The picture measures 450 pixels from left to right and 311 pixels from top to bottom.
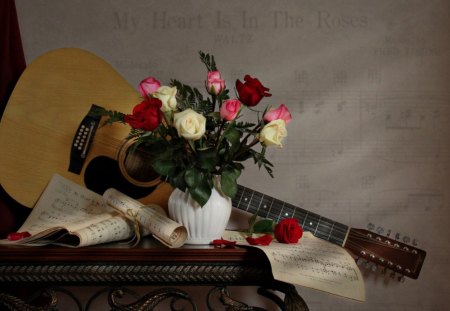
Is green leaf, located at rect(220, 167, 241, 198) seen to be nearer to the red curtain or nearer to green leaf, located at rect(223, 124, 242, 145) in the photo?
green leaf, located at rect(223, 124, 242, 145)

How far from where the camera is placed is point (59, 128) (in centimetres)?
155

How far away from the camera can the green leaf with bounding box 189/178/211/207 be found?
4.19 ft

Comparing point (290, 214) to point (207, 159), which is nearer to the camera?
point (207, 159)

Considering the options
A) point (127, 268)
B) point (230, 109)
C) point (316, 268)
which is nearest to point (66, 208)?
point (127, 268)

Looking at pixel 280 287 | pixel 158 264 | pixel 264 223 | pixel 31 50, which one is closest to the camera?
pixel 158 264

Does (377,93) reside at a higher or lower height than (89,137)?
higher

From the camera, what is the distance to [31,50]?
5.98ft

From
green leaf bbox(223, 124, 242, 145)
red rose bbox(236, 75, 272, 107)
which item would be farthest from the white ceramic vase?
red rose bbox(236, 75, 272, 107)

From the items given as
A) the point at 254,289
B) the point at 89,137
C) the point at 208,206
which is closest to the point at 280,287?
the point at 208,206

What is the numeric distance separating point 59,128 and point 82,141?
0.09m

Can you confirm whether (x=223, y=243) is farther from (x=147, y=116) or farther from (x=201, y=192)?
(x=147, y=116)

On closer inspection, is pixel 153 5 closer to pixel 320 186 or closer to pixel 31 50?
pixel 31 50

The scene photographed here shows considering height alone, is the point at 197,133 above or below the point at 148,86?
below

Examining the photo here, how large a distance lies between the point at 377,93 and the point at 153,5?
0.86m
